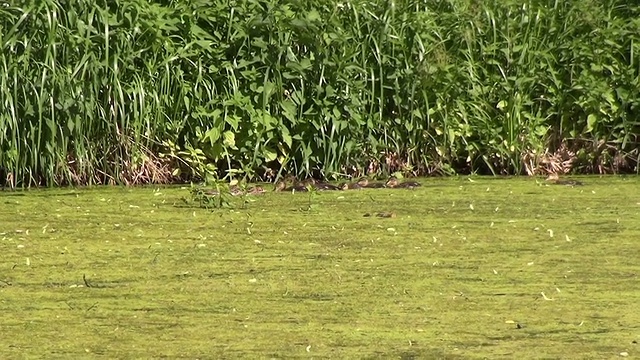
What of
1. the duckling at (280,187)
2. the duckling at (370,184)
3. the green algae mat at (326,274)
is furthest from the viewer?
the duckling at (370,184)

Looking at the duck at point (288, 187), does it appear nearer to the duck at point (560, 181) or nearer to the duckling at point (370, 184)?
the duckling at point (370, 184)

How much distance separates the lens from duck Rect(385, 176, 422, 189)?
6.26 m

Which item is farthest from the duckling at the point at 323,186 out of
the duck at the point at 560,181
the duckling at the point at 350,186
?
the duck at the point at 560,181

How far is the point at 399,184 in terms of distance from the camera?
6312 mm

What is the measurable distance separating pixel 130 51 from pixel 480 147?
5.66ft

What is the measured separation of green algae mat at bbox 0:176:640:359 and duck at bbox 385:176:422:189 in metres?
0.10

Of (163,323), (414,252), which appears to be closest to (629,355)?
(163,323)

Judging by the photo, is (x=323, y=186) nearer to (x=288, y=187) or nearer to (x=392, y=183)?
(x=288, y=187)

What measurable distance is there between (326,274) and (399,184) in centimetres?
205

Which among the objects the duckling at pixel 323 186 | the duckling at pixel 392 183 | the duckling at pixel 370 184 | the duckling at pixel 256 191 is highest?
the duckling at pixel 392 183

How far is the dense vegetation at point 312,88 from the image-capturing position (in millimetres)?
6215

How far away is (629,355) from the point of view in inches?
128

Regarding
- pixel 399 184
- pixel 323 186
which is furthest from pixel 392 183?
pixel 323 186

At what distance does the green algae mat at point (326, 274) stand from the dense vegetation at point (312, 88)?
30cm
